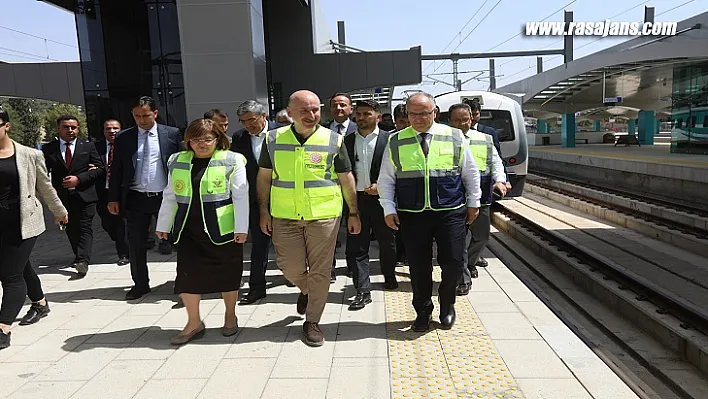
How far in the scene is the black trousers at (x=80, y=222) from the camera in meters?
6.43

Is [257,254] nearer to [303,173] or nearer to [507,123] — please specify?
[303,173]

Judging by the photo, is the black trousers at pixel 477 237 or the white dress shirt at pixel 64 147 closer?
the black trousers at pixel 477 237

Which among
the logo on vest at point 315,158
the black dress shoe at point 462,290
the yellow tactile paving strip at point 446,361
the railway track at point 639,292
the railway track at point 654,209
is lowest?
the railway track at point 639,292

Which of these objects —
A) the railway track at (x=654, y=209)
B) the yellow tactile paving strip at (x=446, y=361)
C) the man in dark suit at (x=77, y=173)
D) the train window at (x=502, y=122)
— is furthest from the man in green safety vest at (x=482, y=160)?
the train window at (x=502, y=122)

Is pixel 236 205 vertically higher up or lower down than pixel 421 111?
lower down

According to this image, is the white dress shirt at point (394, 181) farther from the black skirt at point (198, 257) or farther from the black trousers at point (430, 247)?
the black skirt at point (198, 257)

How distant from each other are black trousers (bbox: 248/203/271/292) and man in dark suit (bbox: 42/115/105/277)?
2.46 m

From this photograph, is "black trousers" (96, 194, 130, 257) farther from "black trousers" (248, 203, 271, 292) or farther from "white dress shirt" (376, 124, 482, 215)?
"white dress shirt" (376, 124, 482, 215)

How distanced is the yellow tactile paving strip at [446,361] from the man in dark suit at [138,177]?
2.57 meters

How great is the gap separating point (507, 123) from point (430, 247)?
345 inches

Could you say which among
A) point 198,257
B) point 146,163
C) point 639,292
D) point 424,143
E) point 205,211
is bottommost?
point 639,292

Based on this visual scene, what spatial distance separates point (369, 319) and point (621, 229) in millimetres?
9222

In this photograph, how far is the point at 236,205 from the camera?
402cm

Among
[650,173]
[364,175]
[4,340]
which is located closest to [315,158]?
[364,175]
